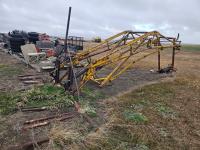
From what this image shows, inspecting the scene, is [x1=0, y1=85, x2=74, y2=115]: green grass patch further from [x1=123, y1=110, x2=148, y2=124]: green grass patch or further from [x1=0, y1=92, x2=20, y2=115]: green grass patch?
[x1=123, y1=110, x2=148, y2=124]: green grass patch

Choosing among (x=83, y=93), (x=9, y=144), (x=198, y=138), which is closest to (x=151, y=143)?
(x=198, y=138)

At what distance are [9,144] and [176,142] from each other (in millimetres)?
4354

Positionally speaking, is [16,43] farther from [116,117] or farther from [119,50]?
[116,117]

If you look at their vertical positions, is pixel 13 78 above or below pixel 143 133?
above

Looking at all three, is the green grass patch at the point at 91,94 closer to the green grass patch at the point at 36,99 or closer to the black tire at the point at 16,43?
the green grass patch at the point at 36,99

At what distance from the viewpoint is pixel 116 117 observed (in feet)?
28.8

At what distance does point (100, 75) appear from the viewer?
49.6 feet

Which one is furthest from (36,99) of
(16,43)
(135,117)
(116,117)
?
(16,43)

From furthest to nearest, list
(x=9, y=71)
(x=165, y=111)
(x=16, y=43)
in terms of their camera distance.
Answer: (x=16, y=43) < (x=9, y=71) < (x=165, y=111)

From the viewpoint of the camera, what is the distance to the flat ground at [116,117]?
7176mm

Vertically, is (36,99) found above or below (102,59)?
below

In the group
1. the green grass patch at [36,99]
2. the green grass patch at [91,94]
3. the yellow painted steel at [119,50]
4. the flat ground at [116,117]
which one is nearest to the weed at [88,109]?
the flat ground at [116,117]

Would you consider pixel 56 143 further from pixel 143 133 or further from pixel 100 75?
pixel 100 75

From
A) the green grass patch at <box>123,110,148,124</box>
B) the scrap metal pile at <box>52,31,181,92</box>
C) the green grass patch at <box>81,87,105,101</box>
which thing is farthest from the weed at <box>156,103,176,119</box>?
the scrap metal pile at <box>52,31,181,92</box>
